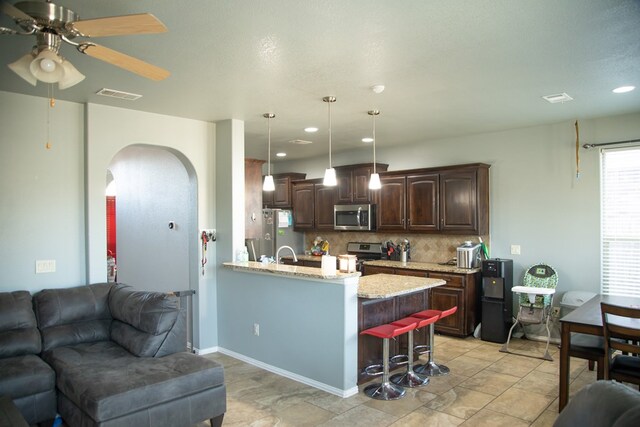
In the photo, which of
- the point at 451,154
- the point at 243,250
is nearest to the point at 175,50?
the point at 243,250

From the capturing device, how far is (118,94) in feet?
13.0

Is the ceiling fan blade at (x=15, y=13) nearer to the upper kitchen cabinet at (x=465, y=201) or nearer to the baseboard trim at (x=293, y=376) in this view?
the baseboard trim at (x=293, y=376)

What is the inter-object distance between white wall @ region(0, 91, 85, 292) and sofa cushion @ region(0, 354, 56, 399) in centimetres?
103

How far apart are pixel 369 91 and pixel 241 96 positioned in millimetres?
1199

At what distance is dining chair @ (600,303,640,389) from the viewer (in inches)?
113

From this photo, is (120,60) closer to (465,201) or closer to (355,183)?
(465,201)

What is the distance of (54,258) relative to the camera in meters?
4.10

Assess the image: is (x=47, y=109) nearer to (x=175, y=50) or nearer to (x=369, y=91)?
(x=175, y=50)

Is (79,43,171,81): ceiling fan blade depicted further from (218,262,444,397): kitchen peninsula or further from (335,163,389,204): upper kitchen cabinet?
(335,163,389,204): upper kitchen cabinet

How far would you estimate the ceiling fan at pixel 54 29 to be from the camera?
1.92m

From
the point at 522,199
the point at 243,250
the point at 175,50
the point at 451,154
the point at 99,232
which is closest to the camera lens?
the point at 175,50

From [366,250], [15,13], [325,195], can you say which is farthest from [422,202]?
[15,13]

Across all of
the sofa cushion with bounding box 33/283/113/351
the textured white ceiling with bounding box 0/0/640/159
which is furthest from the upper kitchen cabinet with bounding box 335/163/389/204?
the sofa cushion with bounding box 33/283/113/351

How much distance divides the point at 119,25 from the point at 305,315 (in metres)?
2.86
